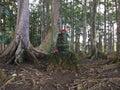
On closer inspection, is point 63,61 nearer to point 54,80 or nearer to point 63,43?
point 63,43

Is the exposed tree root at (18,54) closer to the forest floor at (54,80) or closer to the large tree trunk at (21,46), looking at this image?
the large tree trunk at (21,46)

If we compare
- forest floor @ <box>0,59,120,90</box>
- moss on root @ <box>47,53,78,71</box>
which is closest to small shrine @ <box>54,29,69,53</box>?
moss on root @ <box>47,53,78,71</box>

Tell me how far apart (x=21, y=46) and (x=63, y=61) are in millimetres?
1944

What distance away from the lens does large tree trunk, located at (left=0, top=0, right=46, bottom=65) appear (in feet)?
24.5

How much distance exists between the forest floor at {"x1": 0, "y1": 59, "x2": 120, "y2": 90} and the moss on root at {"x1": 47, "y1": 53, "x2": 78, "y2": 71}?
166 mm

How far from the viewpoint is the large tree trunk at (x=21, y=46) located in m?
7.45

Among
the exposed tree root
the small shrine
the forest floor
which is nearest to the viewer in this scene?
the forest floor

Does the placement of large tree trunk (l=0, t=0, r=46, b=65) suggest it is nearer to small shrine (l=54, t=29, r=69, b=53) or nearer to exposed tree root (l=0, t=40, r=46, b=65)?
exposed tree root (l=0, t=40, r=46, b=65)

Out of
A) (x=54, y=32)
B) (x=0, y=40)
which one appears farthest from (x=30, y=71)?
(x=0, y=40)

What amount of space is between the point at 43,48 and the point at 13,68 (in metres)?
2.98

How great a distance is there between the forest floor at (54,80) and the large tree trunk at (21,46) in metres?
0.70

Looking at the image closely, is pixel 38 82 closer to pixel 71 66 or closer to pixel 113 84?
pixel 71 66

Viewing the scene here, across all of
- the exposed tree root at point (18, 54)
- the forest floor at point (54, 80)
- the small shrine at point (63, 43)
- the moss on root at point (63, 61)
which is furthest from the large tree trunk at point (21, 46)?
the small shrine at point (63, 43)

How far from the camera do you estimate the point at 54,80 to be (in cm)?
577
